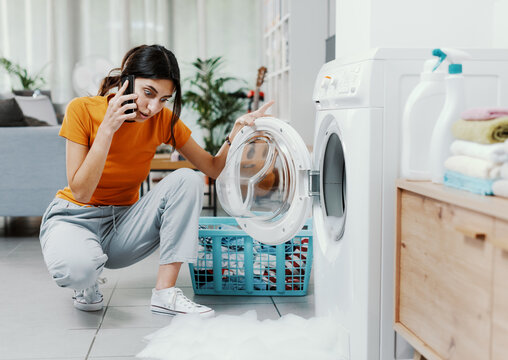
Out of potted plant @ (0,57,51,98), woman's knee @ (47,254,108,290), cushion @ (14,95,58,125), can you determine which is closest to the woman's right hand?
woman's knee @ (47,254,108,290)

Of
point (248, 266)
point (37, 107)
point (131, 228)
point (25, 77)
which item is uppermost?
point (25, 77)

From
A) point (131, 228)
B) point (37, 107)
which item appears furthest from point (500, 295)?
point (37, 107)

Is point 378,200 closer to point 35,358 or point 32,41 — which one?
point 35,358

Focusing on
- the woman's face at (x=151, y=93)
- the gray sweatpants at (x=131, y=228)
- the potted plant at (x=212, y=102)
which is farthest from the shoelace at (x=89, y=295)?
the potted plant at (x=212, y=102)

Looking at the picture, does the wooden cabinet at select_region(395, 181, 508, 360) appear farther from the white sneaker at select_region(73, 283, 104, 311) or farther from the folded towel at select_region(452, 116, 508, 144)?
the white sneaker at select_region(73, 283, 104, 311)

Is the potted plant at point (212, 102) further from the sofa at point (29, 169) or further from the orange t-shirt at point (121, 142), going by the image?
the orange t-shirt at point (121, 142)

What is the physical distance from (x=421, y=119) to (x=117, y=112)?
0.92 metres

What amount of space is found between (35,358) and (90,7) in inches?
220

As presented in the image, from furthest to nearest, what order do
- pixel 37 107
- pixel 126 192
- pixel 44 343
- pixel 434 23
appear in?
1. pixel 37 107
2. pixel 126 192
3. pixel 44 343
4. pixel 434 23

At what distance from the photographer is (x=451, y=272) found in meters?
1.07

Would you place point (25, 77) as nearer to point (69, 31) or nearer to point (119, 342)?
point (69, 31)

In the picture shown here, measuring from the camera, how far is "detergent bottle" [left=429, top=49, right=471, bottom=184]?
1.22 meters

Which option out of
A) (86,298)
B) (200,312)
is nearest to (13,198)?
(86,298)

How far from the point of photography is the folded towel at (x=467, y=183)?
1036 mm
